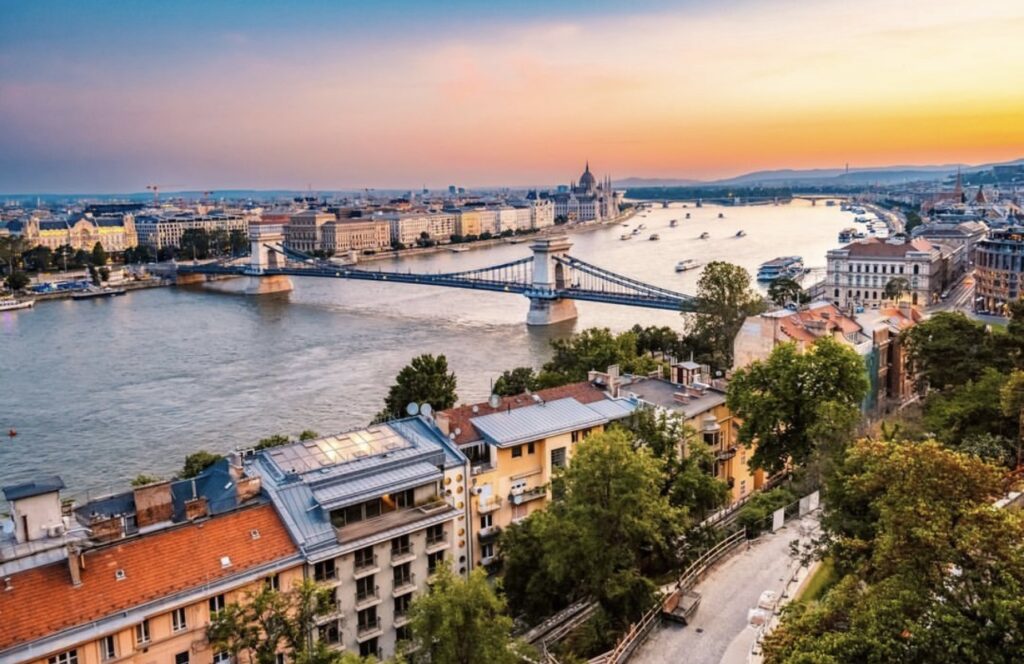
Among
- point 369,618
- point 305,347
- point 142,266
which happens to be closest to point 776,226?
point 142,266

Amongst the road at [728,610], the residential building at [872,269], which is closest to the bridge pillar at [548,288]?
the residential building at [872,269]

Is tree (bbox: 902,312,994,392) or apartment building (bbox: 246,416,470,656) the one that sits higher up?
tree (bbox: 902,312,994,392)

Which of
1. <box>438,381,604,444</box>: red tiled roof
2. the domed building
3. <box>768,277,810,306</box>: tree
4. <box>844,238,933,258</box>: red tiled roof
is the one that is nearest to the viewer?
<box>438,381,604,444</box>: red tiled roof

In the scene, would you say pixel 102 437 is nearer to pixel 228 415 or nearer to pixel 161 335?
pixel 228 415

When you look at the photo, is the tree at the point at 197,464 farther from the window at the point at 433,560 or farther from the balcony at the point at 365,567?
the balcony at the point at 365,567

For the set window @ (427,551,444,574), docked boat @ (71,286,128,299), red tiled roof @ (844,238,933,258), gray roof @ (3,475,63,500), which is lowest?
window @ (427,551,444,574)

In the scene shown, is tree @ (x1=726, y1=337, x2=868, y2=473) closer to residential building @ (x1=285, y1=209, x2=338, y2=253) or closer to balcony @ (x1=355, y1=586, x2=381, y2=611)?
balcony @ (x1=355, y1=586, x2=381, y2=611)

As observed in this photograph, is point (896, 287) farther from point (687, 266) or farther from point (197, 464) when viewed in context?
point (197, 464)

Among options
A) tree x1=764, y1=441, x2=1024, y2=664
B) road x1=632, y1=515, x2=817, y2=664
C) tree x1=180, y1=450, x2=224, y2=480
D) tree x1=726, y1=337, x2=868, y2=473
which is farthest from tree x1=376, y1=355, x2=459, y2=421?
tree x1=764, y1=441, x2=1024, y2=664
